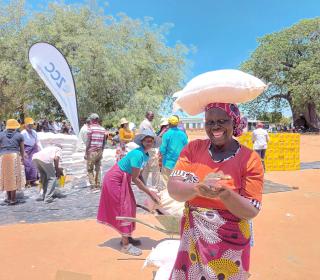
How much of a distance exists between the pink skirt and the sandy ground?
1.14ft

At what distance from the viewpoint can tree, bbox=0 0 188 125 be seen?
57.5 feet

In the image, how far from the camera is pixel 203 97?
6.79 feet

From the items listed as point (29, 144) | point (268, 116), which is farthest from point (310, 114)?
point (29, 144)

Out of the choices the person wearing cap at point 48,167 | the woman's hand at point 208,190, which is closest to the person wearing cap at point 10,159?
the person wearing cap at point 48,167

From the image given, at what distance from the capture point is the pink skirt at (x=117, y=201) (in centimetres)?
451

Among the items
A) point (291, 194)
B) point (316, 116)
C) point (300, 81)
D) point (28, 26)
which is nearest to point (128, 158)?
point (291, 194)

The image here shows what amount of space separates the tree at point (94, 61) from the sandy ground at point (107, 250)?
12.1 m

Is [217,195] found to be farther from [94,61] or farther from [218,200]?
[94,61]

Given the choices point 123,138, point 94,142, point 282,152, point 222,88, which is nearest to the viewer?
point 222,88

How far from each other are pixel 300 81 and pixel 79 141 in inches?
1174

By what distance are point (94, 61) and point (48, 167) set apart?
10.8 m

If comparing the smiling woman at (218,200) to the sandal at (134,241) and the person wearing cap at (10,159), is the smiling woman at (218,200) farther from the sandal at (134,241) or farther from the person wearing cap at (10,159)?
the person wearing cap at (10,159)

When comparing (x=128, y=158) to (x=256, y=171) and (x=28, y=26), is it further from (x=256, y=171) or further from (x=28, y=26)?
(x=28, y=26)

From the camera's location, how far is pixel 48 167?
7.37m
